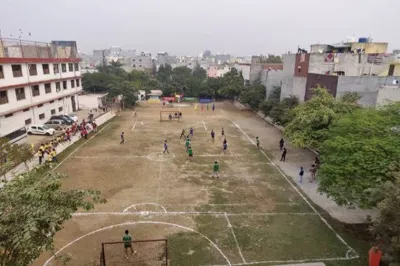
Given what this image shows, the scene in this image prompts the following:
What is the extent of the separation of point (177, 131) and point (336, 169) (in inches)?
837

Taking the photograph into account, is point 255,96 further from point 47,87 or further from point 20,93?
point 20,93

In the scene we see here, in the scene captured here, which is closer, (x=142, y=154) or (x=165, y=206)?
(x=165, y=206)

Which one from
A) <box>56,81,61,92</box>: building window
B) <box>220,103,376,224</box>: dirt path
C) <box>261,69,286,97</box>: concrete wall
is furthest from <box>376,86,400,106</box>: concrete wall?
<box>56,81,61,92</box>: building window

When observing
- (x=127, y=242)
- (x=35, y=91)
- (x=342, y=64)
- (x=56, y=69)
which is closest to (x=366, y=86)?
(x=342, y=64)

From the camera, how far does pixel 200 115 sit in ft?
141

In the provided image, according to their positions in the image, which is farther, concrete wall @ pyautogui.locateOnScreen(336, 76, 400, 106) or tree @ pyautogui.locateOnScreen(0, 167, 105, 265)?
concrete wall @ pyautogui.locateOnScreen(336, 76, 400, 106)

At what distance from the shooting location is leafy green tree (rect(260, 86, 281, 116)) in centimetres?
3636

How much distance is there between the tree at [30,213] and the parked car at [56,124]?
2632 centimetres

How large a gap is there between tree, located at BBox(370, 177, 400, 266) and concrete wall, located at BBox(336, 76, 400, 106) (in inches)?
618

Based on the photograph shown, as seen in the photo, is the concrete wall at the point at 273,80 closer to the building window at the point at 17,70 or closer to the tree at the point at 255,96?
the tree at the point at 255,96

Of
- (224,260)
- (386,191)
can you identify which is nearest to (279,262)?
(224,260)

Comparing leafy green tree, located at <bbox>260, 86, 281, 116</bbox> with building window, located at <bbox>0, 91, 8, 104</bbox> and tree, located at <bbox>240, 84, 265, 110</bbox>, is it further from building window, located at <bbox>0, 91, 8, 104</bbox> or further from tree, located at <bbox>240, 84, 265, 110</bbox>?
building window, located at <bbox>0, 91, 8, 104</bbox>

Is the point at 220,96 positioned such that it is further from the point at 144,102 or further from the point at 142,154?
the point at 142,154

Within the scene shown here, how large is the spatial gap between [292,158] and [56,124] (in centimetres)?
2502
